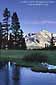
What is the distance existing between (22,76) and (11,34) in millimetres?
487

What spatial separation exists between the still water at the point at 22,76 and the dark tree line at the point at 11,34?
0.23 metres

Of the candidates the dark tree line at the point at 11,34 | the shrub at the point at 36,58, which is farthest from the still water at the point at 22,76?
the dark tree line at the point at 11,34

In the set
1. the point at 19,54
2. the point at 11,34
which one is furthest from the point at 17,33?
the point at 19,54

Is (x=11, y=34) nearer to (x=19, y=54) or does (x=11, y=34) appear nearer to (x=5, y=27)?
(x=5, y=27)

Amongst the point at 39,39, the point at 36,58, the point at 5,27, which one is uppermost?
the point at 5,27

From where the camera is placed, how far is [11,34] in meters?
3.49

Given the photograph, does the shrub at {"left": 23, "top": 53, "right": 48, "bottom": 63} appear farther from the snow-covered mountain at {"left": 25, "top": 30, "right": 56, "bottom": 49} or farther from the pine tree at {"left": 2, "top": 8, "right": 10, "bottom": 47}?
the pine tree at {"left": 2, "top": 8, "right": 10, "bottom": 47}

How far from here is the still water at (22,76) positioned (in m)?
3.32

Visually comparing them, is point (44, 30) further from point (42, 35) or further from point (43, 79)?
point (43, 79)

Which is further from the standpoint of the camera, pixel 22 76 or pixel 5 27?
pixel 5 27

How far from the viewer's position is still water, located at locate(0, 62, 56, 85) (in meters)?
3.32

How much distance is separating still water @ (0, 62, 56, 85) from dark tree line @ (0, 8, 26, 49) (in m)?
0.23

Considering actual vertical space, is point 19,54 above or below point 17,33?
below

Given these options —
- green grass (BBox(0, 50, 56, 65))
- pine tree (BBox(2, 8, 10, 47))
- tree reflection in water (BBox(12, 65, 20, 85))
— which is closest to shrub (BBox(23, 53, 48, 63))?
green grass (BBox(0, 50, 56, 65))
